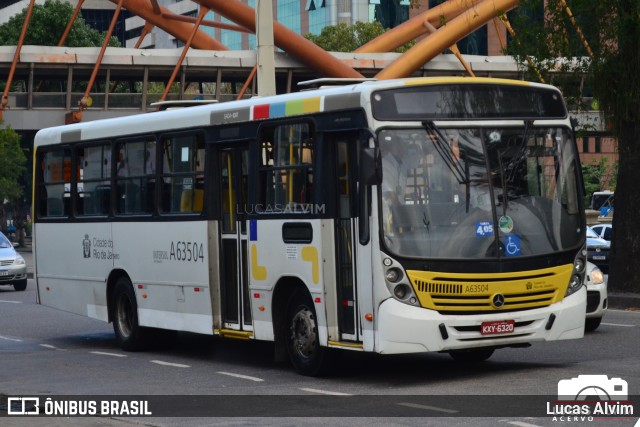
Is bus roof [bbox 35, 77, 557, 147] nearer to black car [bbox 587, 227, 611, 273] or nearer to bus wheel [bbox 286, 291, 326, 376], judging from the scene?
bus wheel [bbox 286, 291, 326, 376]

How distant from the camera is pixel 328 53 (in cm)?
8012

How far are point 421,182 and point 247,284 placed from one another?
9.59 ft

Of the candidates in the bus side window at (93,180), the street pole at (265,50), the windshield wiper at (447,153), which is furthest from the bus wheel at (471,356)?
the street pole at (265,50)

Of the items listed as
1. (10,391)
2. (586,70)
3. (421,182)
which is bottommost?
(10,391)

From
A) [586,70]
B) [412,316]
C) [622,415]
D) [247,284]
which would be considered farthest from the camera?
[586,70]

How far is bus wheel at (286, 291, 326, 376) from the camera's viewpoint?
46.1 feet

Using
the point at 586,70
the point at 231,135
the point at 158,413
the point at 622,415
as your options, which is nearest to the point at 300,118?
the point at 231,135

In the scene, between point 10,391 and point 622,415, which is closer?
point 622,415

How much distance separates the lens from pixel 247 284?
50.1 ft

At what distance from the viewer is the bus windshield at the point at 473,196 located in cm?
1302

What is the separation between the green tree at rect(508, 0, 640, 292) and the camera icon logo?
11.9 metres

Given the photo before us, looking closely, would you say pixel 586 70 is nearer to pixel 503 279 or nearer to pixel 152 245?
pixel 152 245

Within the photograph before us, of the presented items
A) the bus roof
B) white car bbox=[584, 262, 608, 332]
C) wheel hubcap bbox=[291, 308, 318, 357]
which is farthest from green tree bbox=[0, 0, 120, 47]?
wheel hubcap bbox=[291, 308, 318, 357]

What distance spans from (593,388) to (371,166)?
2748 millimetres
